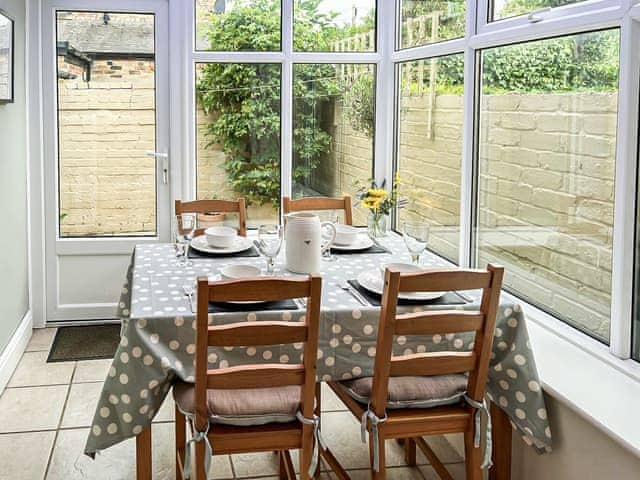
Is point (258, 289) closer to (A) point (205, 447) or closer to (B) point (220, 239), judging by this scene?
(A) point (205, 447)

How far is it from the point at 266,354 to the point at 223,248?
972mm

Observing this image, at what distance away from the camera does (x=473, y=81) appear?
3.51 metres

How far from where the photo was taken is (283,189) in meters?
4.71

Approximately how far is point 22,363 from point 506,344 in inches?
105

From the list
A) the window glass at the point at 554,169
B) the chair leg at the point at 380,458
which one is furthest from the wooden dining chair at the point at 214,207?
the chair leg at the point at 380,458

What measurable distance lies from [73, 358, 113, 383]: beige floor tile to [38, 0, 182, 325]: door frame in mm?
743

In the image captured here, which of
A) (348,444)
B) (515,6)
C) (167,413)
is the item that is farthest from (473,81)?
(167,413)

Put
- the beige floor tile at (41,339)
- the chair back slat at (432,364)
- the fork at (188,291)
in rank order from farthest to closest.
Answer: the beige floor tile at (41,339) → the fork at (188,291) → the chair back slat at (432,364)

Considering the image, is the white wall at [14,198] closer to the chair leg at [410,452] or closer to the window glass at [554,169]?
the chair leg at [410,452]

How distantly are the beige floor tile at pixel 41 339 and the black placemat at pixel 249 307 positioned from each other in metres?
2.24

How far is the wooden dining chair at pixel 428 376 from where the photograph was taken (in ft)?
7.43

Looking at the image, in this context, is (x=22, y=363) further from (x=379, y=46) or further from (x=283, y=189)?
(x=379, y=46)

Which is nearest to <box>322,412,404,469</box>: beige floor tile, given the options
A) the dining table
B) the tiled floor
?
the tiled floor

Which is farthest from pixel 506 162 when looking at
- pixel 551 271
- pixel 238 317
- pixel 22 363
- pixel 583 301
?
pixel 22 363
